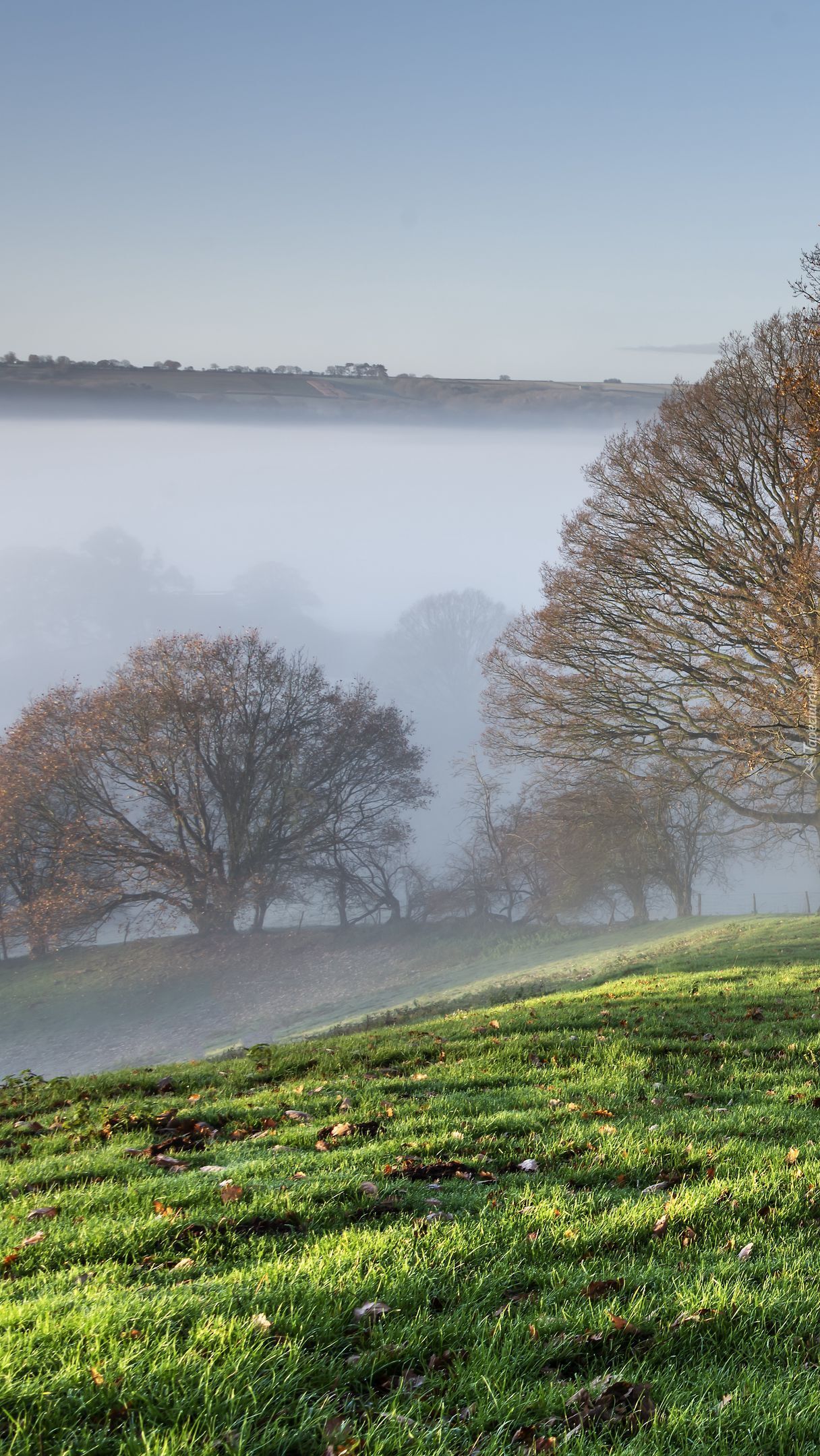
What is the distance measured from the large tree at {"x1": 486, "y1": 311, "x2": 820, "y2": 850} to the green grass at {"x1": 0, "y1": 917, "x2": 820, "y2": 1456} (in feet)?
55.9

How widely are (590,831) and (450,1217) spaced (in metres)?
33.2

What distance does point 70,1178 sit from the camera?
210 inches

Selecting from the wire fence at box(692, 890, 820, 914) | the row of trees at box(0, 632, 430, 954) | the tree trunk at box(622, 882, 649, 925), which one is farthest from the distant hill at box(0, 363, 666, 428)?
the wire fence at box(692, 890, 820, 914)

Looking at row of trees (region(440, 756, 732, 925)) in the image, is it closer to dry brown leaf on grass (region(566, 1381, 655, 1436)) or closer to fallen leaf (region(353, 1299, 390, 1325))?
fallen leaf (region(353, 1299, 390, 1325))

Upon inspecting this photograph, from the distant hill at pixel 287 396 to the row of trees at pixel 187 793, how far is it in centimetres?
1380

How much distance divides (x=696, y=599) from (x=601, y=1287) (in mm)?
23235

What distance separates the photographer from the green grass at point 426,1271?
2.30m

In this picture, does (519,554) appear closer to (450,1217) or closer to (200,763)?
(200,763)

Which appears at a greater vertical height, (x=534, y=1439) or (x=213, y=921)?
(x=534, y=1439)

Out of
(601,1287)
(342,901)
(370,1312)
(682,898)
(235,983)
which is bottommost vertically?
(235,983)

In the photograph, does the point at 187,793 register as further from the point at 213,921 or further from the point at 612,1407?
the point at 612,1407

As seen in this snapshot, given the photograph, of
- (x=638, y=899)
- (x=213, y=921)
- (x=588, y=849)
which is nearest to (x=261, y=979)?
(x=213, y=921)

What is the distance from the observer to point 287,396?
28.8m

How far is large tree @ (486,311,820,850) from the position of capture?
22.0 metres
